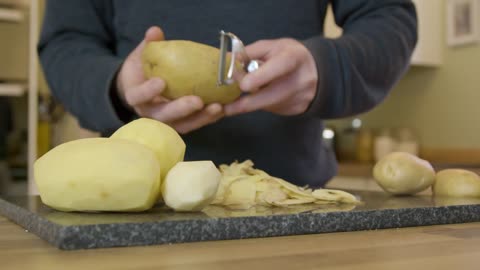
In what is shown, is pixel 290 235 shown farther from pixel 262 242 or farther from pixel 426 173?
pixel 426 173

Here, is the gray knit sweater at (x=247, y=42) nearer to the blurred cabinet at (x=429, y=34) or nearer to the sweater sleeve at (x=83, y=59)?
the sweater sleeve at (x=83, y=59)

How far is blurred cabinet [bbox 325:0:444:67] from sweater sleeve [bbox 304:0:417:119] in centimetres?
142

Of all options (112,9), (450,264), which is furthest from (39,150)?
(450,264)

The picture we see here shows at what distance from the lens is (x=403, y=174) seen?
2.49 ft

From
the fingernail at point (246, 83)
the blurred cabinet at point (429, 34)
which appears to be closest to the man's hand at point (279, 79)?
the fingernail at point (246, 83)

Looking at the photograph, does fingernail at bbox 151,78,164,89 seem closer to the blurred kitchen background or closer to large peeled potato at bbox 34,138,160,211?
large peeled potato at bbox 34,138,160,211

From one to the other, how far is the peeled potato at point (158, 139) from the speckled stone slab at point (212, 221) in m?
0.04

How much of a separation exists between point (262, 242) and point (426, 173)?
373mm

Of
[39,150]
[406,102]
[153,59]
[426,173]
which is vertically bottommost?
[39,150]

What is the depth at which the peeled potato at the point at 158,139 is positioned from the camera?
0.55 m

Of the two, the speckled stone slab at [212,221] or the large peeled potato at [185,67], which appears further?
the large peeled potato at [185,67]

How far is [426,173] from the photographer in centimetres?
78

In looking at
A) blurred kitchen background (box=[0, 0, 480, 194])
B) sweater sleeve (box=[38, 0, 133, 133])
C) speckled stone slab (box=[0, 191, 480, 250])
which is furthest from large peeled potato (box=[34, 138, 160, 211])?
blurred kitchen background (box=[0, 0, 480, 194])

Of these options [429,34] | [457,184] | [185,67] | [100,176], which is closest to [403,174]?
[457,184]
